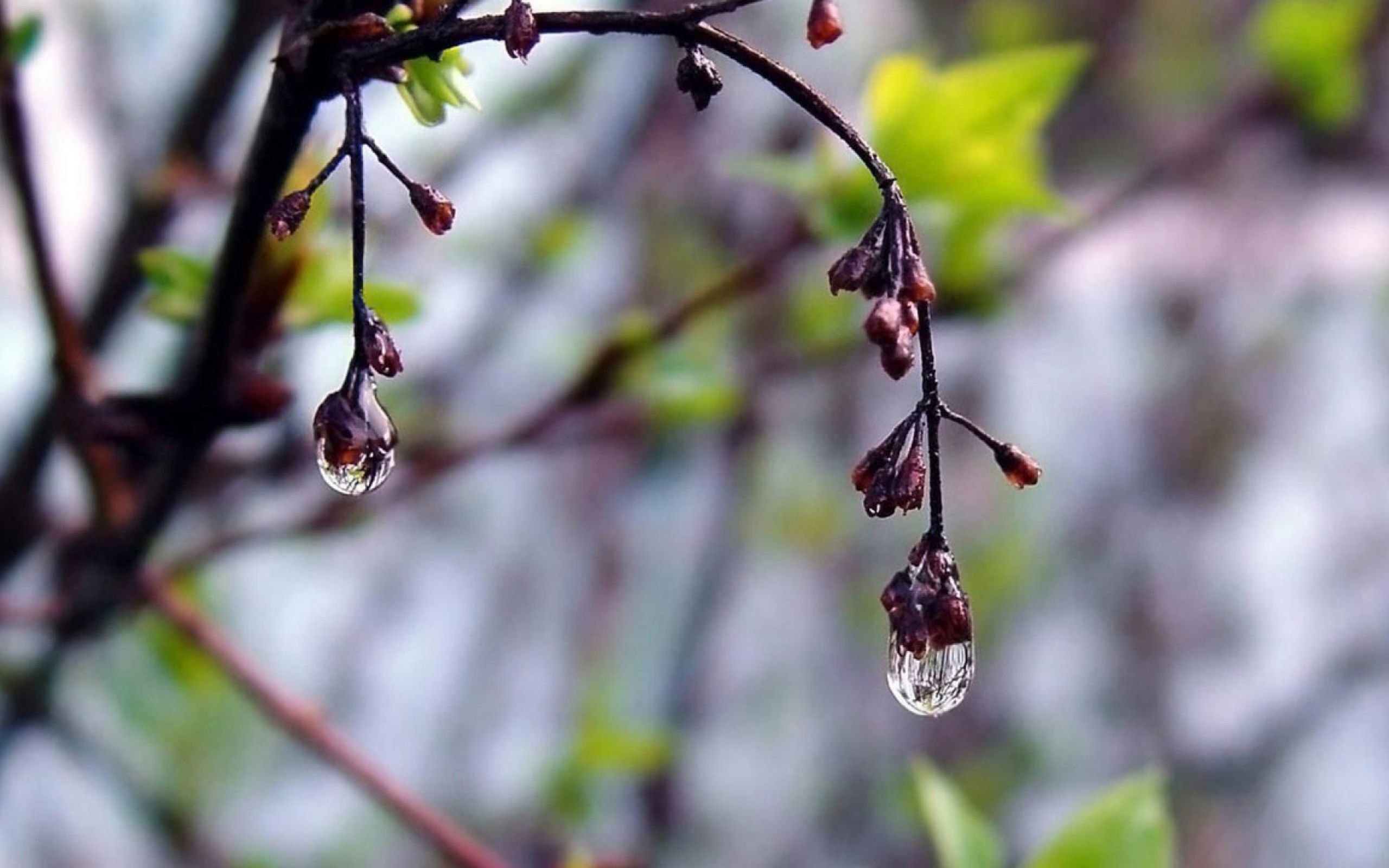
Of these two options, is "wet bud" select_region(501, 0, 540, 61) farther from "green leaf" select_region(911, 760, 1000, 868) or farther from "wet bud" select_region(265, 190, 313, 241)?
"green leaf" select_region(911, 760, 1000, 868)

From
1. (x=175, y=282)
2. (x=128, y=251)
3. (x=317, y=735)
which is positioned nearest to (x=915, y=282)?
(x=175, y=282)

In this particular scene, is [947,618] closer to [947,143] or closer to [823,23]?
[823,23]

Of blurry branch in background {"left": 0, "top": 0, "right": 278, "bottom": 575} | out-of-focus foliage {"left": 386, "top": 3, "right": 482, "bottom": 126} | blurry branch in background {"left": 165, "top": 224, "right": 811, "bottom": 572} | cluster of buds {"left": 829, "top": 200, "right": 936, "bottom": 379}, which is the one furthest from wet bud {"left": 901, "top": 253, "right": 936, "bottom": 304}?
blurry branch in background {"left": 0, "top": 0, "right": 278, "bottom": 575}

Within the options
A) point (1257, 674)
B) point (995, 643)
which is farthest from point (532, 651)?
point (1257, 674)

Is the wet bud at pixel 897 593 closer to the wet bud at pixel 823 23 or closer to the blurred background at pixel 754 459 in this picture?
the wet bud at pixel 823 23

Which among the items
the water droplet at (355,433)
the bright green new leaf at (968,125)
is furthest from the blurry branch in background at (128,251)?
the water droplet at (355,433)

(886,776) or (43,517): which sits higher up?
(886,776)

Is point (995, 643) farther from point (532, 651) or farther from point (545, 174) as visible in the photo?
point (545, 174)
